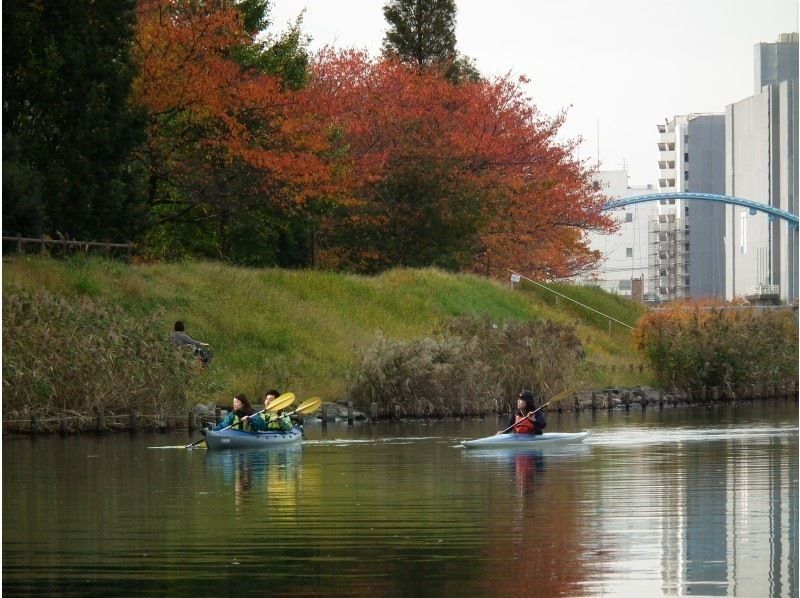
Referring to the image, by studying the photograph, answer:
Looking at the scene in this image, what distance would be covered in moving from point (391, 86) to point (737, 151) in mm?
51839

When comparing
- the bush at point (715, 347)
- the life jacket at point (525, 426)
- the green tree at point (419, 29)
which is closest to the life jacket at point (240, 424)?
the life jacket at point (525, 426)

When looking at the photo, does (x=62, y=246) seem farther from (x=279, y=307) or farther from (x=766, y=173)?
(x=766, y=173)

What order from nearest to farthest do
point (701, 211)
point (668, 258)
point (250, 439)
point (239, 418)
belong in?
point (250, 439), point (239, 418), point (701, 211), point (668, 258)

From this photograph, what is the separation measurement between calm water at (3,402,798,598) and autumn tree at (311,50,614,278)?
29735 millimetres

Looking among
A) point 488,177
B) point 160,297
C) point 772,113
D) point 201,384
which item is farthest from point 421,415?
point 772,113

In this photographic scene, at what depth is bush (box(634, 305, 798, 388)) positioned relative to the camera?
54312mm

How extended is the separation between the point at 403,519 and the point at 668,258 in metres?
146

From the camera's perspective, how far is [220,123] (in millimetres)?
55438

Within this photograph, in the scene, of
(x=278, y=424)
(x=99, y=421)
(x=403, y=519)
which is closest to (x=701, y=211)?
(x=99, y=421)

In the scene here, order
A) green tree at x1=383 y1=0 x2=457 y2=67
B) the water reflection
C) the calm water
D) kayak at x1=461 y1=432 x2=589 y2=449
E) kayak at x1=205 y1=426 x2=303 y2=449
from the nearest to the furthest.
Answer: the calm water < the water reflection < kayak at x1=461 y1=432 x2=589 y2=449 < kayak at x1=205 y1=426 x2=303 y2=449 < green tree at x1=383 y1=0 x2=457 y2=67

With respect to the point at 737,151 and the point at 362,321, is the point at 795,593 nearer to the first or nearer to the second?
the point at 362,321

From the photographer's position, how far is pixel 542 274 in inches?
3342

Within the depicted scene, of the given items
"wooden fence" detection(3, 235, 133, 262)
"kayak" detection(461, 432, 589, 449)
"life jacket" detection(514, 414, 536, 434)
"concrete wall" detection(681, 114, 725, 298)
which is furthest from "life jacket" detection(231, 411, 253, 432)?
"concrete wall" detection(681, 114, 725, 298)

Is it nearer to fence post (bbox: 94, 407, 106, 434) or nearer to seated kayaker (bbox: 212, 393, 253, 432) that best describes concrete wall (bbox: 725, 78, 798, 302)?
fence post (bbox: 94, 407, 106, 434)
